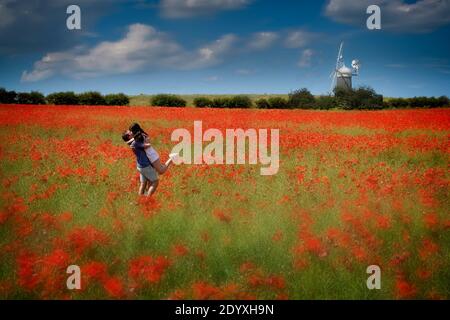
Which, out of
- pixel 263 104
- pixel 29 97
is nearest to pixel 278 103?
pixel 263 104

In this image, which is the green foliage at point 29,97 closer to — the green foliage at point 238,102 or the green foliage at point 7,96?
the green foliage at point 7,96

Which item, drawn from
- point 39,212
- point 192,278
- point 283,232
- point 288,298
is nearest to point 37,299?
point 192,278

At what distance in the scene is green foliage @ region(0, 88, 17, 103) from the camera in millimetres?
23188

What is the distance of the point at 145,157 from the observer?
6.55 meters

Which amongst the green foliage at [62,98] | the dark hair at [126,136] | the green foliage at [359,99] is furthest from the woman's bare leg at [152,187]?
the green foliage at [359,99]

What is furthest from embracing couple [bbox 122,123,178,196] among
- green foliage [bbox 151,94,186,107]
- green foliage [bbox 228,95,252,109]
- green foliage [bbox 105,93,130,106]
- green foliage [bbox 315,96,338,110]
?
green foliage [bbox 315,96,338,110]

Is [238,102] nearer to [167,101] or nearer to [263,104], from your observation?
[263,104]

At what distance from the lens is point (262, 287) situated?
421 cm

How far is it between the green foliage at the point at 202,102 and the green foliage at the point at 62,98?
8.35 m

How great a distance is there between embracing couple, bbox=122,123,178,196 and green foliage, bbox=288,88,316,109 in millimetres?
23363

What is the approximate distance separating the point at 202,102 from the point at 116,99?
620cm

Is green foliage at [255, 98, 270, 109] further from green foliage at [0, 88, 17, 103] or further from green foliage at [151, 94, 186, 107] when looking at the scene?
green foliage at [0, 88, 17, 103]

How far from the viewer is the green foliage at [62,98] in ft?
83.3
